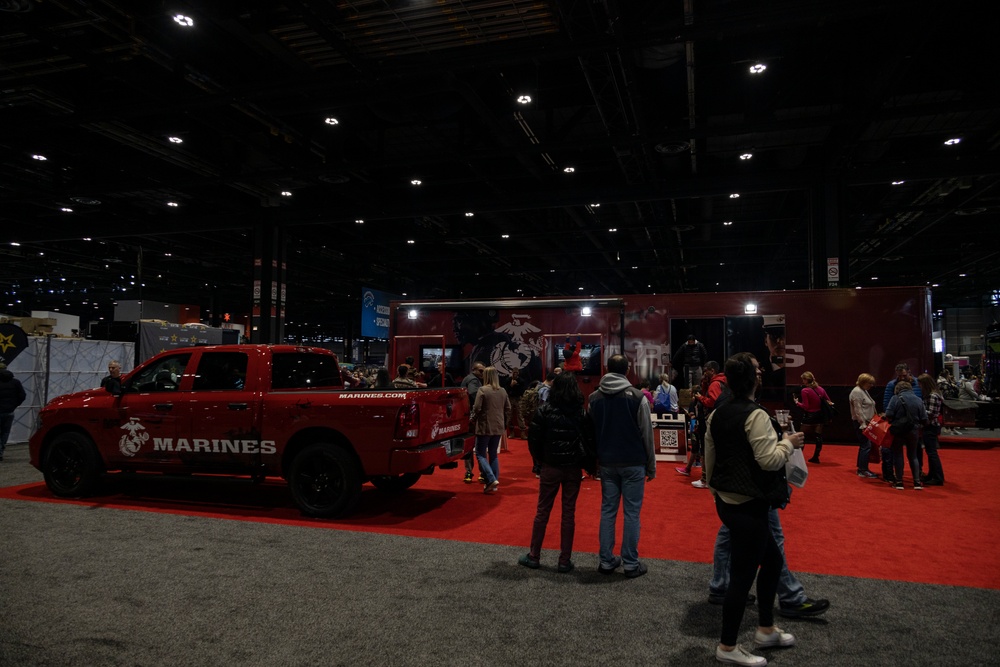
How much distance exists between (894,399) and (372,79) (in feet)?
30.4

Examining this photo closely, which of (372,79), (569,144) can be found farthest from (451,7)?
A: (569,144)

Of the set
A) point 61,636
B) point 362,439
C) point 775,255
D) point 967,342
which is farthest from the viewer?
point 967,342

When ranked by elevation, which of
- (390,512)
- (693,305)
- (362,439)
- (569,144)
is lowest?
(390,512)

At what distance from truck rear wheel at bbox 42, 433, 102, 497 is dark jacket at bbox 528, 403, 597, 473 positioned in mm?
5873

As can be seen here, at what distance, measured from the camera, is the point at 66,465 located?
7520mm

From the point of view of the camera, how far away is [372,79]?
386 inches

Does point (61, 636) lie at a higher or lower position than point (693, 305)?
lower

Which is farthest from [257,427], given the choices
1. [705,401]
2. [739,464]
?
[705,401]

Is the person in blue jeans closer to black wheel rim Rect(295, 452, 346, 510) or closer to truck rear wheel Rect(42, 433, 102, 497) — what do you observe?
black wheel rim Rect(295, 452, 346, 510)

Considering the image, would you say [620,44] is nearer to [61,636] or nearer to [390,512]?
[390,512]

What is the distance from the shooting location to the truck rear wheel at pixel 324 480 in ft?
21.0

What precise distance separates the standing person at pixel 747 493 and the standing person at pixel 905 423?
6060 millimetres

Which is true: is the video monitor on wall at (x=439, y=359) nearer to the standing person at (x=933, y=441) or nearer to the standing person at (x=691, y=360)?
the standing person at (x=691, y=360)

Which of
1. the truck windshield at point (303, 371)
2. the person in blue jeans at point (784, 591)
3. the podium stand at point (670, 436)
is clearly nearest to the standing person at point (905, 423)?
the podium stand at point (670, 436)
